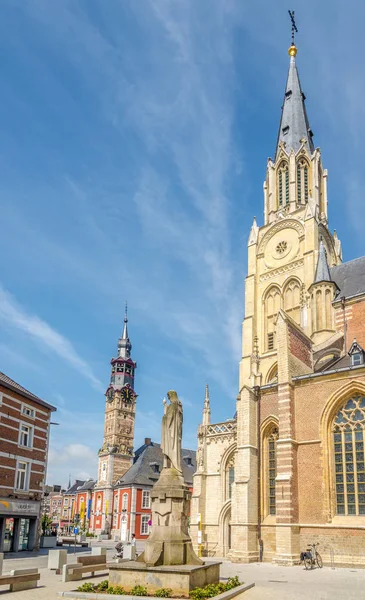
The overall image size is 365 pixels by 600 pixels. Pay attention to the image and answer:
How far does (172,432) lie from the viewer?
14414 millimetres

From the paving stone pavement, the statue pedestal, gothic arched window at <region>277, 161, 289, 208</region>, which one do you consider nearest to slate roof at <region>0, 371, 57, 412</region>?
the paving stone pavement

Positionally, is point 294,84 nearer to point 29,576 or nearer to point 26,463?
point 26,463

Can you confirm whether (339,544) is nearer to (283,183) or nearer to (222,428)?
(222,428)

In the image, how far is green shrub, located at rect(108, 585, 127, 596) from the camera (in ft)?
37.9

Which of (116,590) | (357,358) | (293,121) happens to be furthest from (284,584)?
(293,121)

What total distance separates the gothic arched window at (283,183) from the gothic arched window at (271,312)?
9093 millimetres

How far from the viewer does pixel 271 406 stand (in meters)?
26.3

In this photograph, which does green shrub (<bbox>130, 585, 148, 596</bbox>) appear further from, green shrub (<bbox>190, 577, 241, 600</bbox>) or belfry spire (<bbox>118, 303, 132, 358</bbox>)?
belfry spire (<bbox>118, 303, 132, 358</bbox>)

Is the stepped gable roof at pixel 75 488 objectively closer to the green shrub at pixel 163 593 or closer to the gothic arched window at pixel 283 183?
the gothic arched window at pixel 283 183

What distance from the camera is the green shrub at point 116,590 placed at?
1156cm

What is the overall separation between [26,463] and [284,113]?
40.4 metres

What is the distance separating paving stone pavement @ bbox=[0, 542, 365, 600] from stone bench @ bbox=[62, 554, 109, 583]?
289 millimetres

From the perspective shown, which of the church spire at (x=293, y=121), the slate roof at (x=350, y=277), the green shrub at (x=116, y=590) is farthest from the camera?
the church spire at (x=293, y=121)

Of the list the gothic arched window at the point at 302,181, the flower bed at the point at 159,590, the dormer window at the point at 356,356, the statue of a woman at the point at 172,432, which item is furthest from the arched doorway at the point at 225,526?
the gothic arched window at the point at 302,181
